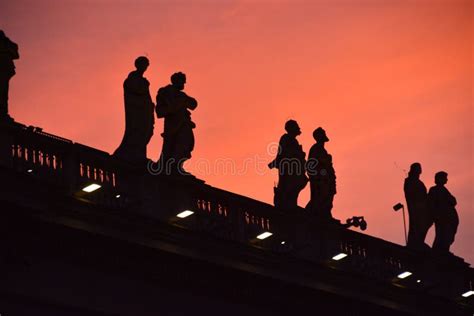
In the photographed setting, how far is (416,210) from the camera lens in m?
44.8

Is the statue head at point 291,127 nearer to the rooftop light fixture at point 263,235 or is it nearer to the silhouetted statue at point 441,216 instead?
the rooftop light fixture at point 263,235

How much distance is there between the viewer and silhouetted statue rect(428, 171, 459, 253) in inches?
1789

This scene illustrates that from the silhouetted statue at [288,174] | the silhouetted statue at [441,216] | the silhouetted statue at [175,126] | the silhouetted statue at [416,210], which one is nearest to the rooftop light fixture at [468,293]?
the silhouetted statue at [441,216]

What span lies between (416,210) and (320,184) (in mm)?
3505

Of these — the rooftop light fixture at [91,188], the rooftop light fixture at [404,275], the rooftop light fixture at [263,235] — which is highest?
the rooftop light fixture at [404,275]

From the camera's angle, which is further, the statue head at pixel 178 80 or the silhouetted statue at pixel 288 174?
the silhouetted statue at pixel 288 174

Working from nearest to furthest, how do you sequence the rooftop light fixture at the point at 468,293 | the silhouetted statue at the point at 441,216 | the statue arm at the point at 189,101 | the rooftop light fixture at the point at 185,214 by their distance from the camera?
the rooftop light fixture at the point at 185,214, the statue arm at the point at 189,101, the rooftop light fixture at the point at 468,293, the silhouetted statue at the point at 441,216

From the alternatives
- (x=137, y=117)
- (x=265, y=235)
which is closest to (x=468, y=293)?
(x=265, y=235)

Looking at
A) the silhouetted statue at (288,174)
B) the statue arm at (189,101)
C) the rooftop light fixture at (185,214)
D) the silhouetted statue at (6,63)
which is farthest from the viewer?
the silhouetted statue at (288,174)

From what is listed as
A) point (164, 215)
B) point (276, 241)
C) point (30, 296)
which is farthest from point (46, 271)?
point (276, 241)

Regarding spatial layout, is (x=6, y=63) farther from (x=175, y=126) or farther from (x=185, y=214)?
(x=185, y=214)

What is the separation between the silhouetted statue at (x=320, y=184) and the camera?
42250 millimetres

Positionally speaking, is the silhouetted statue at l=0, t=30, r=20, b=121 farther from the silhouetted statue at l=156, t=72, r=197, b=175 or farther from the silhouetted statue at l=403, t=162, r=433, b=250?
the silhouetted statue at l=403, t=162, r=433, b=250

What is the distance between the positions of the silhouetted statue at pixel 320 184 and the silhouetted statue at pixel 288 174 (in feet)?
1.98
